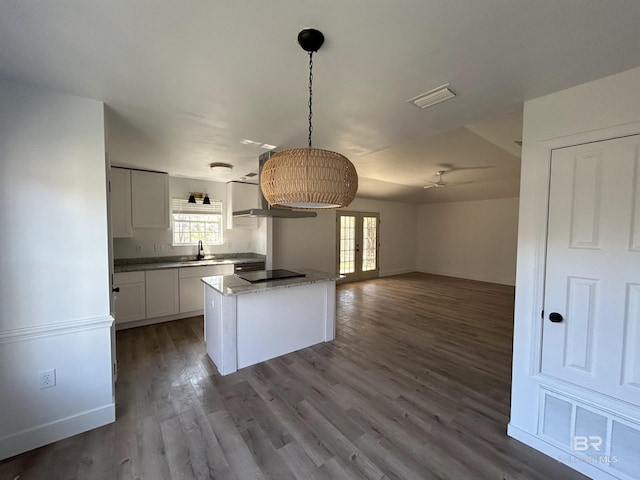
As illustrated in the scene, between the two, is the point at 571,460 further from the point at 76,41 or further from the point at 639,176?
the point at 76,41

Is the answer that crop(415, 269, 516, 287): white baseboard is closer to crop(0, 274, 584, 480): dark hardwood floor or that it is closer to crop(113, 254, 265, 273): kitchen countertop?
crop(0, 274, 584, 480): dark hardwood floor

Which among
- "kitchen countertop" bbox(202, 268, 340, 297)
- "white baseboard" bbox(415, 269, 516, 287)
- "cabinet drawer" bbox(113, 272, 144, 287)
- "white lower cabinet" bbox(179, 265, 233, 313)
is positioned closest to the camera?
"kitchen countertop" bbox(202, 268, 340, 297)

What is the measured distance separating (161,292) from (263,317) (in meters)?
2.13

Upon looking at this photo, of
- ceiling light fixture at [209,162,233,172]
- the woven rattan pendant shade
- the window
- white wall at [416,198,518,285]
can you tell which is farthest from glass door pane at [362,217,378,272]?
the woven rattan pendant shade

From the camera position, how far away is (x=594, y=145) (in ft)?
5.39

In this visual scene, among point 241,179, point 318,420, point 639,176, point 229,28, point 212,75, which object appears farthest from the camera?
point 241,179

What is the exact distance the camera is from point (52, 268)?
1865 millimetres

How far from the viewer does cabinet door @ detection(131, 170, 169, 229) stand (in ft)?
13.6

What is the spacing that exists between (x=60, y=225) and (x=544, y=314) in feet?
11.4

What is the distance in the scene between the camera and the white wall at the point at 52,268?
5.77ft

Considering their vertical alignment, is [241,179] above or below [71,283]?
above

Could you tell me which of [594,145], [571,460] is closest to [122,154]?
[594,145]

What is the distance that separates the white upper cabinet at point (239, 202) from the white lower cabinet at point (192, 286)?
985 mm

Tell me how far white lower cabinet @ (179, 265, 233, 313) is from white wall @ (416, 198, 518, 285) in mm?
7121
